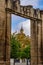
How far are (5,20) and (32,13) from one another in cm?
369

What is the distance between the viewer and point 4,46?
17250 mm

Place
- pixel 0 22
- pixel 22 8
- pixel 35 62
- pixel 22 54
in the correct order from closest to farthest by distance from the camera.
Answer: pixel 0 22, pixel 22 8, pixel 35 62, pixel 22 54

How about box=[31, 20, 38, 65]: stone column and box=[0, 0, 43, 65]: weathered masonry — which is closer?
box=[0, 0, 43, 65]: weathered masonry

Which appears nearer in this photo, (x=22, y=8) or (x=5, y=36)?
(x=5, y=36)

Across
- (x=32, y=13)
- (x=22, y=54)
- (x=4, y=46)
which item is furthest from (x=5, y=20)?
(x=22, y=54)

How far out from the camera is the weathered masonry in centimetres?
1720

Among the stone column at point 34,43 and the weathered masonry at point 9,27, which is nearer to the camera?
the weathered masonry at point 9,27

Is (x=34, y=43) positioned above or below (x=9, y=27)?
below

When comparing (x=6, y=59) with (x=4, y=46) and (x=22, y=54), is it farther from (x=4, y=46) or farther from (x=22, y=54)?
(x=22, y=54)

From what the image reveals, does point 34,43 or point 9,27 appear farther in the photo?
point 34,43

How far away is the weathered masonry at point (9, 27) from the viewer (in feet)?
56.4

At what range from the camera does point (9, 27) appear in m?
17.8

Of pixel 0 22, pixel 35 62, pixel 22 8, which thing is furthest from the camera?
pixel 35 62

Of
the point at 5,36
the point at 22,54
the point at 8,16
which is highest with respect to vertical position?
the point at 8,16
